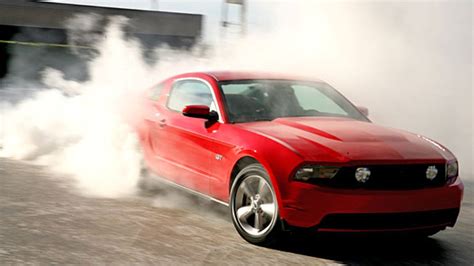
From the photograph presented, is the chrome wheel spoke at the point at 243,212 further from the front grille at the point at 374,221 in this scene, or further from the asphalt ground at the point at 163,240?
the front grille at the point at 374,221

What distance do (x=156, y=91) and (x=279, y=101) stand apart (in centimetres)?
176

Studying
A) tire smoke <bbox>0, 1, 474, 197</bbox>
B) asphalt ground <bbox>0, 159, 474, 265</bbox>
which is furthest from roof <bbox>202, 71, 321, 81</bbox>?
tire smoke <bbox>0, 1, 474, 197</bbox>

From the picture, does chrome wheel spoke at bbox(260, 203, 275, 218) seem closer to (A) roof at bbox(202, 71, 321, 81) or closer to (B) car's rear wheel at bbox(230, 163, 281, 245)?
(B) car's rear wheel at bbox(230, 163, 281, 245)

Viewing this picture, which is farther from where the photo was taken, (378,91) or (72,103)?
(378,91)

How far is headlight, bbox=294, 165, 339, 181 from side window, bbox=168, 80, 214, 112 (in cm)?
175

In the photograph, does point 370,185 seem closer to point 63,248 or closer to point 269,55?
point 63,248

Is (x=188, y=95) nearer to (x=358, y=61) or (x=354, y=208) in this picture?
(x=354, y=208)

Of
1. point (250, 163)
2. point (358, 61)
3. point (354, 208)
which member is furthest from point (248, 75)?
point (358, 61)

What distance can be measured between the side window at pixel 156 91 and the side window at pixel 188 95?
268mm

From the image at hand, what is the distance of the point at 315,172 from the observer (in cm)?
523

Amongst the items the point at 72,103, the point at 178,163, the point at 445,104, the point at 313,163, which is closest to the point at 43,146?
the point at 72,103

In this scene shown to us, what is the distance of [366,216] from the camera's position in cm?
517

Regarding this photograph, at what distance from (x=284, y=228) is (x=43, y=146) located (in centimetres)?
595

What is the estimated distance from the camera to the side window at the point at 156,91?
793 centimetres
